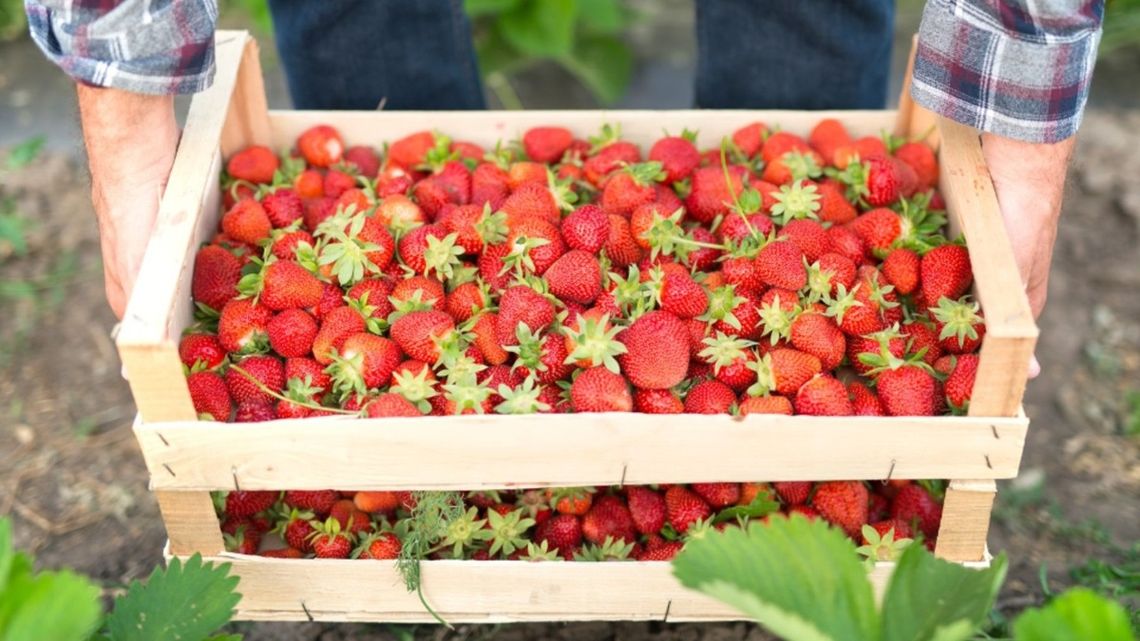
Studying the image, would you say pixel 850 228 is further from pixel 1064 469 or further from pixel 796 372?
pixel 1064 469

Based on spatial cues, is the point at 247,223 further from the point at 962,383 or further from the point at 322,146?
the point at 962,383

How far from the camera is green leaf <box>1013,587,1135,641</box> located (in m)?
0.89

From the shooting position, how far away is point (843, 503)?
146cm

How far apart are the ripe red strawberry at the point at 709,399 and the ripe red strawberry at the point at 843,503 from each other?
195 millimetres

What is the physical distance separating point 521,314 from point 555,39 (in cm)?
124

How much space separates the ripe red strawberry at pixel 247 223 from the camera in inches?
61.7

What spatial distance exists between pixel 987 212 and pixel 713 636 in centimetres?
70

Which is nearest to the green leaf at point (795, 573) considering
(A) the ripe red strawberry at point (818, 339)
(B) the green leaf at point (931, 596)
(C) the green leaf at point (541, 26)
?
(B) the green leaf at point (931, 596)

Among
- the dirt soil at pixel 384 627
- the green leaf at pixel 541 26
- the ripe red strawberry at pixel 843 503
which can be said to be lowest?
the dirt soil at pixel 384 627

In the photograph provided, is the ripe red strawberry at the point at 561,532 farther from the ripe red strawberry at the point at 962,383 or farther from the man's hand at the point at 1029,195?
the man's hand at the point at 1029,195

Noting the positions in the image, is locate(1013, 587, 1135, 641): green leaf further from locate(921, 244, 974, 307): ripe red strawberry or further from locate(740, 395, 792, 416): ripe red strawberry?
locate(921, 244, 974, 307): ripe red strawberry

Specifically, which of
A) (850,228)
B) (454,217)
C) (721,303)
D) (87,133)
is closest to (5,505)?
(87,133)

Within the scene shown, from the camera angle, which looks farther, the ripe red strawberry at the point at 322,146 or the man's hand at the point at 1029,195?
the ripe red strawberry at the point at 322,146

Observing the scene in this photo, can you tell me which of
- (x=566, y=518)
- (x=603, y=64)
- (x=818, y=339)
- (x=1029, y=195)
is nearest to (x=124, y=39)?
(x=566, y=518)
